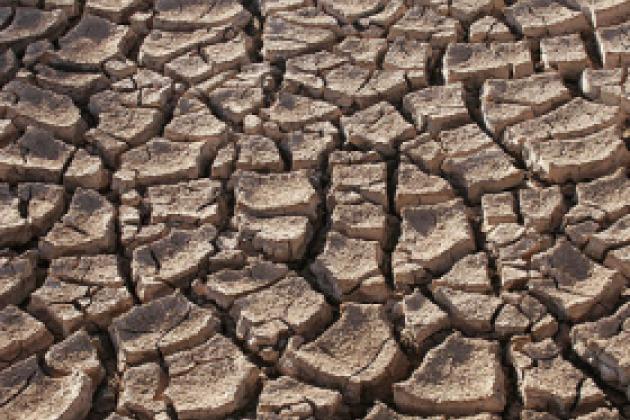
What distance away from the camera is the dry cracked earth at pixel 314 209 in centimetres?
255

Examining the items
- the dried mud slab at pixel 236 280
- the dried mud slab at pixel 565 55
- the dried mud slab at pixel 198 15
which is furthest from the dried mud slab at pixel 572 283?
the dried mud slab at pixel 198 15

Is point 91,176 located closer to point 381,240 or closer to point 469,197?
point 381,240

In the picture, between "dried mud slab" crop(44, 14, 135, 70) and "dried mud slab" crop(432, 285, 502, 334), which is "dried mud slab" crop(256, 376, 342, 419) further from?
"dried mud slab" crop(44, 14, 135, 70)

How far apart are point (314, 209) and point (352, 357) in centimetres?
51

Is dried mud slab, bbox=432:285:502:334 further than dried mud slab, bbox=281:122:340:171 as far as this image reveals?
No

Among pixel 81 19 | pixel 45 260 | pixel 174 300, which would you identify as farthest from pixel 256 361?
pixel 81 19

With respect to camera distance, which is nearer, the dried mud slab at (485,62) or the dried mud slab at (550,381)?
the dried mud slab at (550,381)

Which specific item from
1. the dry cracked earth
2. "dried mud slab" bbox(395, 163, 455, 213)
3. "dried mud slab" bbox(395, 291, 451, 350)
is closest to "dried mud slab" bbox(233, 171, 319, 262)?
the dry cracked earth

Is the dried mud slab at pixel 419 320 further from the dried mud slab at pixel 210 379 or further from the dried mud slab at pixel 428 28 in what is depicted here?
the dried mud slab at pixel 428 28

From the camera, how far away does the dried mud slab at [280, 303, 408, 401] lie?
253 centimetres

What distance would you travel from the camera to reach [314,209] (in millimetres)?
2949

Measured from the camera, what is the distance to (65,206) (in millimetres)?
3045

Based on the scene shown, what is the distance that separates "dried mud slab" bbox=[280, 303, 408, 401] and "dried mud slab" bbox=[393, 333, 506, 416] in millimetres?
61

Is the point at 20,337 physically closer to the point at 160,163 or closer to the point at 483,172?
the point at 160,163
